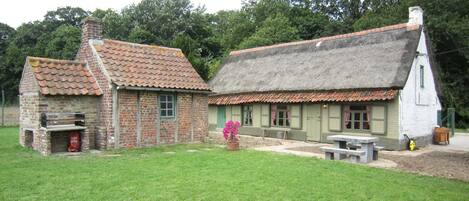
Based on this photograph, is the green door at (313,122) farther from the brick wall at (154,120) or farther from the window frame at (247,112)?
the brick wall at (154,120)

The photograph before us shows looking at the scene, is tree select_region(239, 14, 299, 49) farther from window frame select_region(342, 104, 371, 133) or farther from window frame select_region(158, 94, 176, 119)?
window frame select_region(158, 94, 176, 119)

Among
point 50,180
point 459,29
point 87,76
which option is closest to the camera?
point 50,180

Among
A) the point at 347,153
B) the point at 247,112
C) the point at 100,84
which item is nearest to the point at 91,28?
the point at 100,84

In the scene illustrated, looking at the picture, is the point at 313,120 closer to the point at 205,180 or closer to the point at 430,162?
the point at 430,162

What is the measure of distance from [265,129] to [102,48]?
31.7ft

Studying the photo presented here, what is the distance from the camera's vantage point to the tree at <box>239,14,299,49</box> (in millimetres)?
36281

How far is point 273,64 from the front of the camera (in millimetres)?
21672

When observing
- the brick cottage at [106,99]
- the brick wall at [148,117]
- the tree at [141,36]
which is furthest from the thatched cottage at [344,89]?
the tree at [141,36]

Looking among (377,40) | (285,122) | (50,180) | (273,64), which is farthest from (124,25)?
(50,180)

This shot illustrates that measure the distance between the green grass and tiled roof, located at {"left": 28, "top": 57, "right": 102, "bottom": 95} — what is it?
2.26m

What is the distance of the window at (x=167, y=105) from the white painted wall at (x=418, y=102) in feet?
29.5

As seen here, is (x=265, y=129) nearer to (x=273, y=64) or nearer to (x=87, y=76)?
(x=273, y=64)

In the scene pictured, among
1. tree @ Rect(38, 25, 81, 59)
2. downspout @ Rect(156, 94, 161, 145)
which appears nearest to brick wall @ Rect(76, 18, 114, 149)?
downspout @ Rect(156, 94, 161, 145)

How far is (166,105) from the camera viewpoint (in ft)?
47.1
